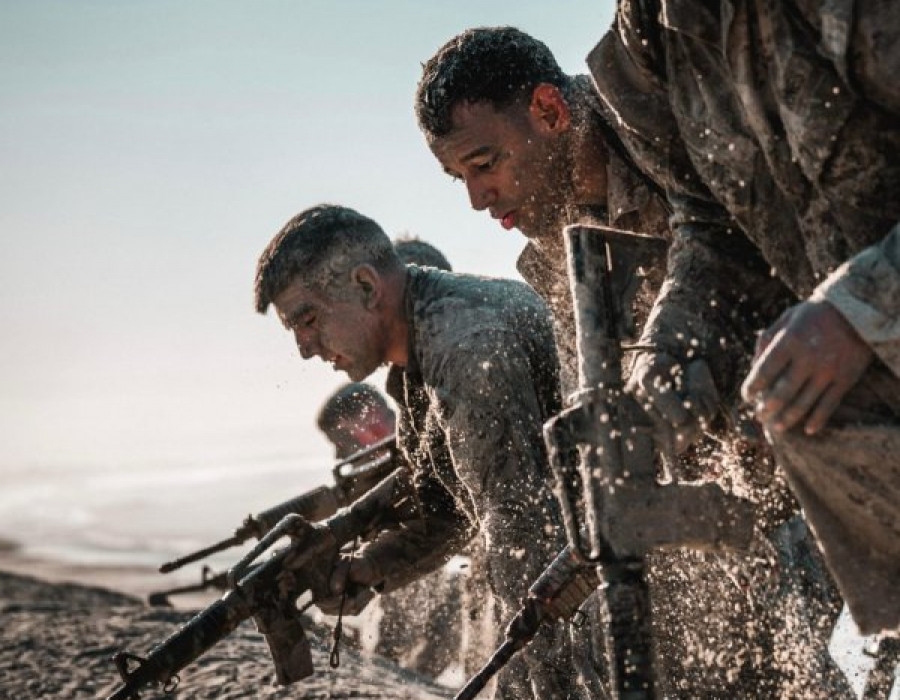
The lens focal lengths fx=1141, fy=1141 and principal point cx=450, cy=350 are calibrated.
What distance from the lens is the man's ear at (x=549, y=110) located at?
3.65m

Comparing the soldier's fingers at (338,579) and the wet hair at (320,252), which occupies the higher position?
the wet hair at (320,252)

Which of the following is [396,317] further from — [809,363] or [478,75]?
[809,363]

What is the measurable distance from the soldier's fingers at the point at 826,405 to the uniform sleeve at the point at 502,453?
1.64 metres

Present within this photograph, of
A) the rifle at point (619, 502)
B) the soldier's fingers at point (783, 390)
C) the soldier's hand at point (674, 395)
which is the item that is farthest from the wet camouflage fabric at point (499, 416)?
the soldier's fingers at point (783, 390)

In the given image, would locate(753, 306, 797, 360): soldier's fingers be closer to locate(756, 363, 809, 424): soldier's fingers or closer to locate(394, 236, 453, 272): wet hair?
locate(756, 363, 809, 424): soldier's fingers

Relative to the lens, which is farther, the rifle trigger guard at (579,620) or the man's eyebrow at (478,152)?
the man's eyebrow at (478,152)

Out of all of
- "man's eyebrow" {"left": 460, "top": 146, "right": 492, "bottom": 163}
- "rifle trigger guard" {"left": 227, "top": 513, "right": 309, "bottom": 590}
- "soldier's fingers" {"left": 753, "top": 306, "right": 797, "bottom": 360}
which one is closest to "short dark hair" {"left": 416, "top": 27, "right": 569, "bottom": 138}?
"man's eyebrow" {"left": 460, "top": 146, "right": 492, "bottom": 163}

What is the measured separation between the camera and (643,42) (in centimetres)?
234

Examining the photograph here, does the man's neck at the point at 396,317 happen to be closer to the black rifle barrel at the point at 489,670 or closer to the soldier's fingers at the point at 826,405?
the black rifle barrel at the point at 489,670

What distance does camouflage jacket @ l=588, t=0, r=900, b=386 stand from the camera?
1885mm

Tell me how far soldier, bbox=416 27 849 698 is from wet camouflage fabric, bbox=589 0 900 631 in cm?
57

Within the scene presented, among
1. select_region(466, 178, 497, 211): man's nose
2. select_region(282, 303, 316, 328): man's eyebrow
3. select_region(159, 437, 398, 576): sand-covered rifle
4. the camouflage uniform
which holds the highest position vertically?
select_region(466, 178, 497, 211): man's nose

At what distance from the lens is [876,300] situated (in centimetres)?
178

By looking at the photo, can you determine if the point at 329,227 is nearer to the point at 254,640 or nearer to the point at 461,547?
the point at 461,547
